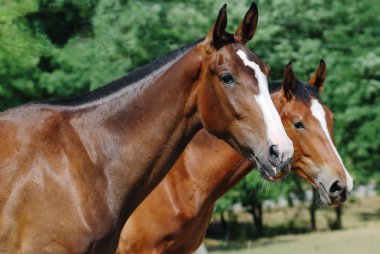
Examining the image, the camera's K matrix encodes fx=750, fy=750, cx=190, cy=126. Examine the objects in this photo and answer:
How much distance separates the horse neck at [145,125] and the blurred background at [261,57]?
18.7 feet

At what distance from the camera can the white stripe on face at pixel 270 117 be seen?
4.12m

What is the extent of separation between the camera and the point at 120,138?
4.59 m

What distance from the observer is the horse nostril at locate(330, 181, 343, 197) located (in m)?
6.76

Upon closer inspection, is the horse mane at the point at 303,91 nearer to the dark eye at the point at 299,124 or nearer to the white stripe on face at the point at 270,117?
the dark eye at the point at 299,124

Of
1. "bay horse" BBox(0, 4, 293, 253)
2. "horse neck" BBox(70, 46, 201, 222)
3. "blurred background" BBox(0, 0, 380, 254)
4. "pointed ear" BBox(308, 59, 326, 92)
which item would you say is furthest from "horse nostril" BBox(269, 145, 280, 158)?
"blurred background" BBox(0, 0, 380, 254)

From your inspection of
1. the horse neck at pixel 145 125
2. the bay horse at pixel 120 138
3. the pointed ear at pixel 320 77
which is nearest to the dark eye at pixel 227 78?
the bay horse at pixel 120 138

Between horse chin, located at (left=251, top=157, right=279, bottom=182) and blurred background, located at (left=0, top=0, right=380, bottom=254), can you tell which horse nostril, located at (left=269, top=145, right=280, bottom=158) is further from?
blurred background, located at (left=0, top=0, right=380, bottom=254)

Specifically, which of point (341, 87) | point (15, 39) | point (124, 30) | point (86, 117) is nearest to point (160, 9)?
point (124, 30)

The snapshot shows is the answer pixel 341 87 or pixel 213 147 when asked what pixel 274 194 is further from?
pixel 213 147

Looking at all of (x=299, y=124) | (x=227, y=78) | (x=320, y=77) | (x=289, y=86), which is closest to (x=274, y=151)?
(x=227, y=78)

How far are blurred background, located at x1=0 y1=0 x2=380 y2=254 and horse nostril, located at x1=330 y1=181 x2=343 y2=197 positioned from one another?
4625mm

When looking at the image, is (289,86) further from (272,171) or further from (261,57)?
(261,57)

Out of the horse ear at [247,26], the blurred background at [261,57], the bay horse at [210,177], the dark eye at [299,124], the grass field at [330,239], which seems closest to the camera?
the horse ear at [247,26]

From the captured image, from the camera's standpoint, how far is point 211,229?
21.2 metres
